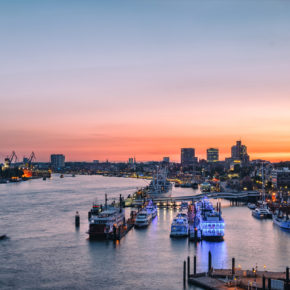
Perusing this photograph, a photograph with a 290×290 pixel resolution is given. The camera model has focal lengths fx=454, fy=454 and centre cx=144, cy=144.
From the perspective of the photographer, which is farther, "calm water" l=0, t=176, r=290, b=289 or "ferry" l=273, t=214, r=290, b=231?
"ferry" l=273, t=214, r=290, b=231

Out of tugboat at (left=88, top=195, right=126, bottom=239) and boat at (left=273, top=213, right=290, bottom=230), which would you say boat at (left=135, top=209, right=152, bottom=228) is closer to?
tugboat at (left=88, top=195, right=126, bottom=239)

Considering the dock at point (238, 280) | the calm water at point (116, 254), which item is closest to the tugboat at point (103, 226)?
the calm water at point (116, 254)

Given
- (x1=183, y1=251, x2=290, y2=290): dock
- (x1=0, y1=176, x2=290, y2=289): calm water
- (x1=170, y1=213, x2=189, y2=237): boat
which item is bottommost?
(x1=0, y1=176, x2=290, y2=289): calm water

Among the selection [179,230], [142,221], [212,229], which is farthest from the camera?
[142,221]

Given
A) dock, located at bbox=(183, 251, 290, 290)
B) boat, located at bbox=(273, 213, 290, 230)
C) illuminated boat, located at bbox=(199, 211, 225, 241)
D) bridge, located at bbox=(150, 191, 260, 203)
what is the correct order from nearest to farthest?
dock, located at bbox=(183, 251, 290, 290) → illuminated boat, located at bbox=(199, 211, 225, 241) → boat, located at bbox=(273, 213, 290, 230) → bridge, located at bbox=(150, 191, 260, 203)

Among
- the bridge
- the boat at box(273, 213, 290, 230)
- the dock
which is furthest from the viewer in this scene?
the bridge

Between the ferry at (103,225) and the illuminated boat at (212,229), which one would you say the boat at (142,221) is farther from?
the illuminated boat at (212,229)

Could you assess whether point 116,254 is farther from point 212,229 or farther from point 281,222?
point 281,222

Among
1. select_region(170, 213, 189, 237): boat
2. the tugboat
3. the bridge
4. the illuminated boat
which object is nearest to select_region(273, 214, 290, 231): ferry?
the illuminated boat

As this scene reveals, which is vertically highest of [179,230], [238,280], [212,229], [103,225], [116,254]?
[103,225]

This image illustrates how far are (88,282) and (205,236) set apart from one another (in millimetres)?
11310

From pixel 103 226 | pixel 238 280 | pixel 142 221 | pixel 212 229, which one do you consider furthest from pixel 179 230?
pixel 238 280

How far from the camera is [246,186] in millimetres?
85250

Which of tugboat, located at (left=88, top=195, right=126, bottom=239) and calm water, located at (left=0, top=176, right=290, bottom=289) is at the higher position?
tugboat, located at (left=88, top=195, right=126, bottom=239)
